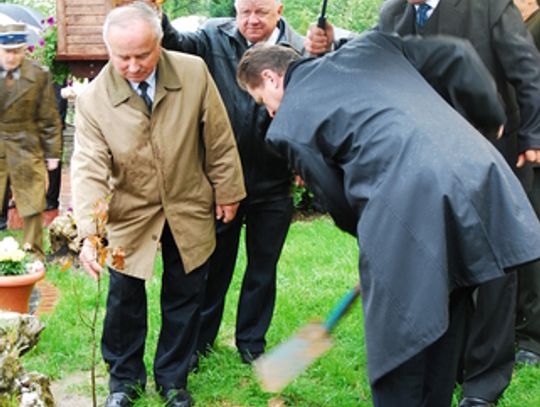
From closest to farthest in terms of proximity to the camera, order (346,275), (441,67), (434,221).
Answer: (434,221) → (441,67) → (346,275)

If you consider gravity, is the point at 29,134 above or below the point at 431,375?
below

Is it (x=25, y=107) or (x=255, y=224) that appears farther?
(x=25, y=107)

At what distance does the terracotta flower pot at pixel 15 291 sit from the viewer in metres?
6.15

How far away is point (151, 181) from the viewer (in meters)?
4.37

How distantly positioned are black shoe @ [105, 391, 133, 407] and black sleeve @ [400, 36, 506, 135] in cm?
216

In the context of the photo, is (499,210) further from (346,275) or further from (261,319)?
(346,275)

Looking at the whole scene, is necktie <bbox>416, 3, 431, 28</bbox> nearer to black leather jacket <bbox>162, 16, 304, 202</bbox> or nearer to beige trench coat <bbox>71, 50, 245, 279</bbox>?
black leather jacket <bbox>162, 16, 304, 202</bbox>

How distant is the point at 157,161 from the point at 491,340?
1.73 metres

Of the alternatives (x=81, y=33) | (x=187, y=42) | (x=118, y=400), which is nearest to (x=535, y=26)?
(x=187, y=42)

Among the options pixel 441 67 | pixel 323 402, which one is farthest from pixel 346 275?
pixel 441 67

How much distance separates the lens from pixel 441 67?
3.54 meters

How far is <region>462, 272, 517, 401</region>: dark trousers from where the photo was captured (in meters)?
4.34

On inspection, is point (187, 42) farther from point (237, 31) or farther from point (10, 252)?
point (10, 252)

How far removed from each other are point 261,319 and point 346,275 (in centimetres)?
213
